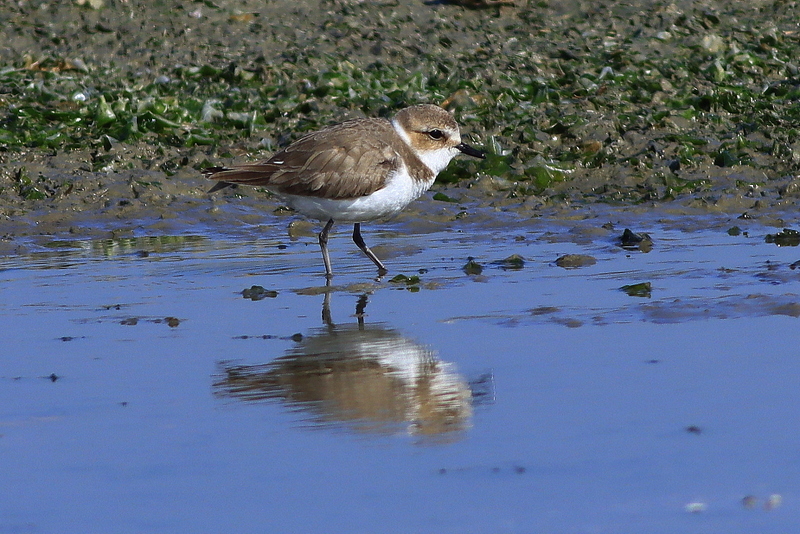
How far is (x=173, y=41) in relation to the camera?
15.5m

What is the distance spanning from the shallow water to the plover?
50cm

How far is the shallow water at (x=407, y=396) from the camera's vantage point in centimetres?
393

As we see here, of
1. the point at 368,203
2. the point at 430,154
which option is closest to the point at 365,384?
the point at 368,203

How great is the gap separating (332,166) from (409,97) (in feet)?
16.8

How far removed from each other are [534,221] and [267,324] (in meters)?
3.88

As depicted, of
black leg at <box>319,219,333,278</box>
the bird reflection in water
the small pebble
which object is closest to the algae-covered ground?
black leg at <box>319,219,333,278</box>

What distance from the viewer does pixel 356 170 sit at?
8203 mm

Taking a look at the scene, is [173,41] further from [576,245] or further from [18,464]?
[18,464]

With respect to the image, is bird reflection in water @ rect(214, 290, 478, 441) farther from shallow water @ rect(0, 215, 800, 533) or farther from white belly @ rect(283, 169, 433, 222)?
white belly @ rect(283, 169, 433, 222)

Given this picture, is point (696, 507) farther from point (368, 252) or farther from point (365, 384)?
point (368, 252)

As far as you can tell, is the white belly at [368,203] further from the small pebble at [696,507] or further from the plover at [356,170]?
the small pebble at [696,507]

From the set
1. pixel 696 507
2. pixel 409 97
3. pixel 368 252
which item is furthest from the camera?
pixel 409 97

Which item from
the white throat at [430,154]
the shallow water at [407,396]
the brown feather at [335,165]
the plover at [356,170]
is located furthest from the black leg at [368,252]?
the white throat at [430,154]

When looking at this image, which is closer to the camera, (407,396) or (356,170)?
(407,396)
